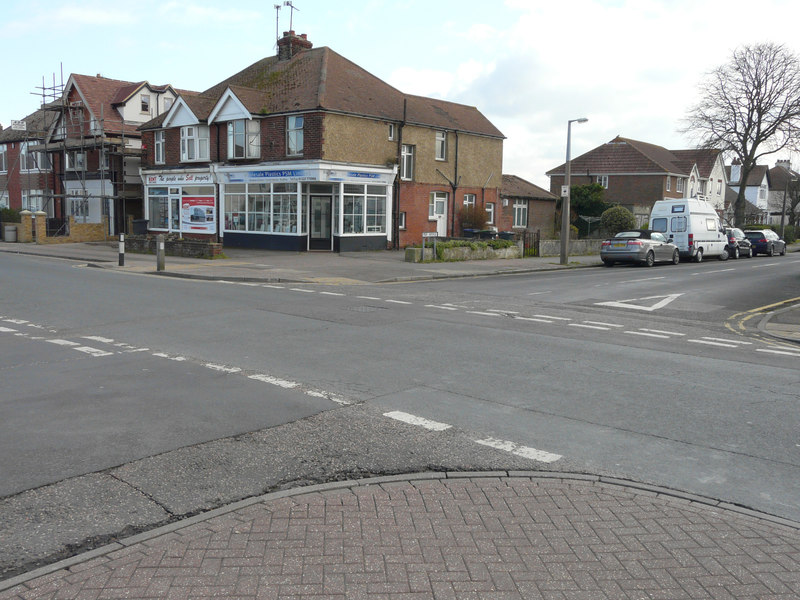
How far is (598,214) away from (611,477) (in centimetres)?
A: 4871

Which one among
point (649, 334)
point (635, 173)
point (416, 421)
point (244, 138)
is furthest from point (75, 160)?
point (416, 421)

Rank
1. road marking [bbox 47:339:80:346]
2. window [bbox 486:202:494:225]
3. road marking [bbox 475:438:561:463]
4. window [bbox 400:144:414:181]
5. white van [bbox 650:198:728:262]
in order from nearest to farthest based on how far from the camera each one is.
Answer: road marking [bbox 475:438:561:463]
road marking [bbox 47:339:80:346]
white van [bbox 650:198:728:262]
window [bbox 400:144:414:181]
window [bbox 486:202:494:225]

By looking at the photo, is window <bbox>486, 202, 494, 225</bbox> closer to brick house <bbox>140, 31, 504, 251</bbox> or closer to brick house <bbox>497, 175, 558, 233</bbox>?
brick house <bbox>140, 31, 504, 251</bbox>

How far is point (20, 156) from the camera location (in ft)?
165

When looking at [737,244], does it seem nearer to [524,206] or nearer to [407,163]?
[524,206]

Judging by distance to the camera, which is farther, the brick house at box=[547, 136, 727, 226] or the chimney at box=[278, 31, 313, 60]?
the brick house at box=[547, 136, 727, 226]

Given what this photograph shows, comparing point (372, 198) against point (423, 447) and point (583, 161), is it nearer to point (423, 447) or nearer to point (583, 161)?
point (423, 447)

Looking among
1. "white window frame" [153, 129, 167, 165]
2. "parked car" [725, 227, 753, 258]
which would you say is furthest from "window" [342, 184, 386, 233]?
"parked car" [725, 227, 753, 258]

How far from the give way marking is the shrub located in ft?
89.7

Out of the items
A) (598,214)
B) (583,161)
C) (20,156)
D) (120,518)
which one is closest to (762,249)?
(598,214)

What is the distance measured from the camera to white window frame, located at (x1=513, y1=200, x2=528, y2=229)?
4738 centimetres

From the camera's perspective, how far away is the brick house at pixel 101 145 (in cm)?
4244

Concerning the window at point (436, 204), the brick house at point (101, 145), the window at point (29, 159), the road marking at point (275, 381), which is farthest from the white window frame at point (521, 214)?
the road marking at point (275, 381)

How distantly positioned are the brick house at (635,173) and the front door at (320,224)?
33.1m
